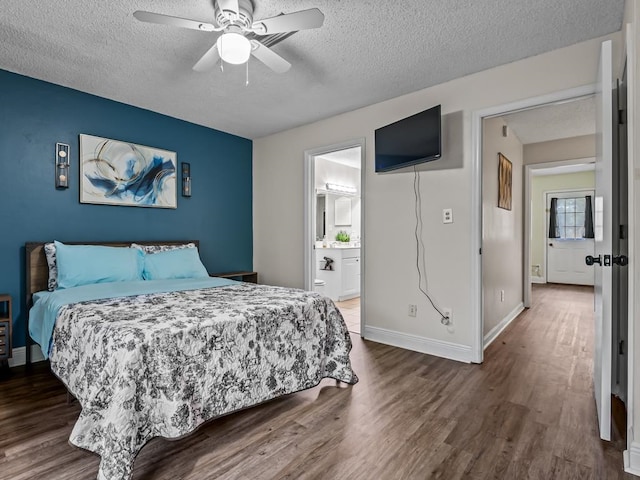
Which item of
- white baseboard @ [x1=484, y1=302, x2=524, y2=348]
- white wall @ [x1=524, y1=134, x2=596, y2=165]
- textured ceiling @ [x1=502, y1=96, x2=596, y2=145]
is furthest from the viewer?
white wall @ [x1=524, y1=134, x2=596, y2=165]

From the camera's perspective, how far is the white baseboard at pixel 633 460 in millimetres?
1566

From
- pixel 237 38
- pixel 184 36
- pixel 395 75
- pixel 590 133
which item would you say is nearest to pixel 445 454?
pixel 237 38

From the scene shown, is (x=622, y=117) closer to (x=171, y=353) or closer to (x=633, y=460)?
(x=633, y=460)

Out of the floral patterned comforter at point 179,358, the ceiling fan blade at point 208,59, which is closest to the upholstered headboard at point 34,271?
the floral patterned comforter at point 179,358

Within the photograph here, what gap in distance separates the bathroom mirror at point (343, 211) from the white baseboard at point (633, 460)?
5.23 metres

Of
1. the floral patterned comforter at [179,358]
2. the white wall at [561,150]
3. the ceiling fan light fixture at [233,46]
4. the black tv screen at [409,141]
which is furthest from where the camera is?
the white wall at [561,150]

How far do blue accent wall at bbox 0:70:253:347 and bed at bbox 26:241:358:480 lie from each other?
0.50 meters

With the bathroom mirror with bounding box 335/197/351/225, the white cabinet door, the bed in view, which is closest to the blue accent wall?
the bed

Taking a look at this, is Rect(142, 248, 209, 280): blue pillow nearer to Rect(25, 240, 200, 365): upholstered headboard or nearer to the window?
Rect(25, 240, 200, 365): upholstered headboard

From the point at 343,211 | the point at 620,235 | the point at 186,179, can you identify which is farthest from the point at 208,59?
the point at 343,211

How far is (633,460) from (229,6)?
115 inches

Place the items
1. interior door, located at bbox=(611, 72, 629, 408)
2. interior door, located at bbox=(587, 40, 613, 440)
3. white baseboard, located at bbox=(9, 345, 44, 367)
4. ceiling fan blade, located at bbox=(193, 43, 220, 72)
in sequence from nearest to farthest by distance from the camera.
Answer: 1. interior door, located at bbox=(587, 40, 613, 440)
2. interior door, located at bbox=(611, 72, 629, 408)
3. ceiling fan blade, located at bbox=(193, 43, 220, 72)
4. white baseboard, located at bbox=(9, 345, 44, 367)

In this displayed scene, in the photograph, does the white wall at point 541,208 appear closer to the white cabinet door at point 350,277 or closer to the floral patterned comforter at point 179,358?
the white cabinet door at point 350,277

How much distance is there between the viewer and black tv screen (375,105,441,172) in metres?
2.81
